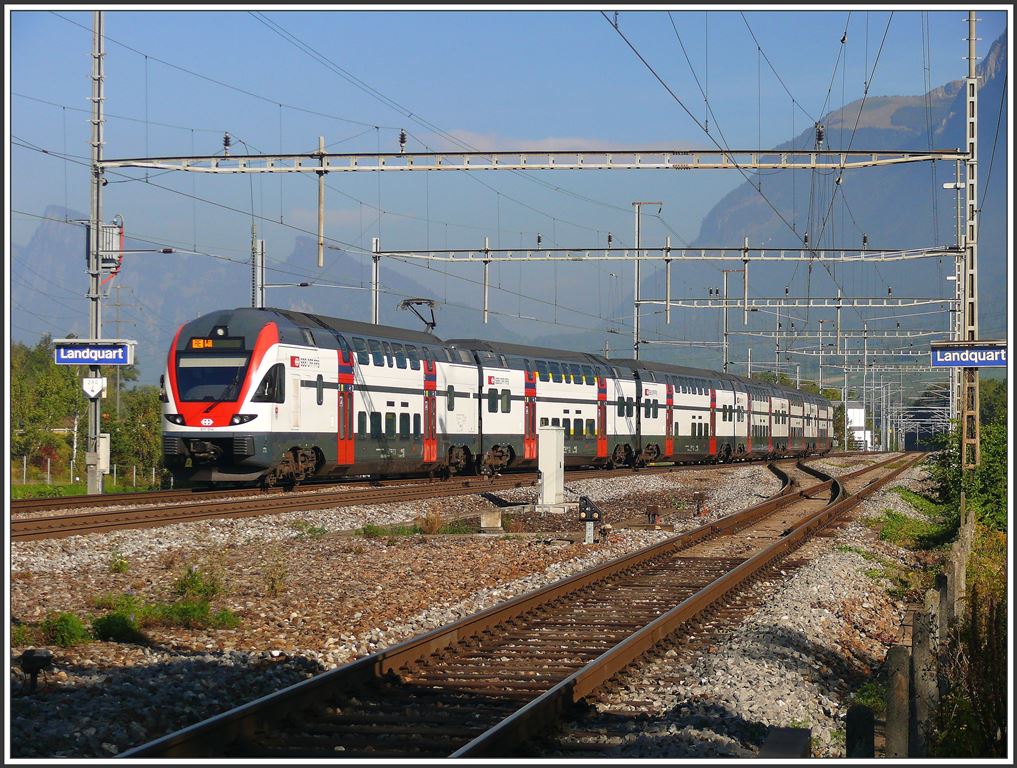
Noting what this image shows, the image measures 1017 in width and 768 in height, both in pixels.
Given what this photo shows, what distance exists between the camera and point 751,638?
38.5 ft

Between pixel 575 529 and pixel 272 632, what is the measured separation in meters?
11.9

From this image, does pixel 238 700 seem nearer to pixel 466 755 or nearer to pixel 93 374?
pixel 466 755

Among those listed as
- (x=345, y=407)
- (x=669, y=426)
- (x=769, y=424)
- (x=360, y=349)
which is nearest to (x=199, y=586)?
(x=345, y=407)

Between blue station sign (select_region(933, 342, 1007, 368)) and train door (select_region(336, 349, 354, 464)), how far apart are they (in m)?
13.7

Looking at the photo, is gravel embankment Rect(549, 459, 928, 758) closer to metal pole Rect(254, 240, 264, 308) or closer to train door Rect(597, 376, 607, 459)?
metal pole Rect(254, 240, 264, 308)

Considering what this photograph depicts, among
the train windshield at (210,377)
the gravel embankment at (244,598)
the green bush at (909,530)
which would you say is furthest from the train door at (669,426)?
the train windshield at (210,377)

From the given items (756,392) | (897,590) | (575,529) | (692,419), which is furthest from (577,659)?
(756,392)

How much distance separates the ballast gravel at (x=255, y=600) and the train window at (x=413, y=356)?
8.37 m

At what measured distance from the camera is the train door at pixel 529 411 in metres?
40.2

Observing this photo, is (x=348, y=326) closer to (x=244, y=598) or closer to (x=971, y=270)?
(x=971, y=270)

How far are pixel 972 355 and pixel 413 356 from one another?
51.6 ft

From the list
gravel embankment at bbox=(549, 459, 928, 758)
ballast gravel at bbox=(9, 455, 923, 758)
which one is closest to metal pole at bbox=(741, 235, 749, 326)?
ballast gravel at bbox=(9, 455, 923, 758)

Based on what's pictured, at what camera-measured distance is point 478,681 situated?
979cm

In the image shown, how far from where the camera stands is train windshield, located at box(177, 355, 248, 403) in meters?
26.2
